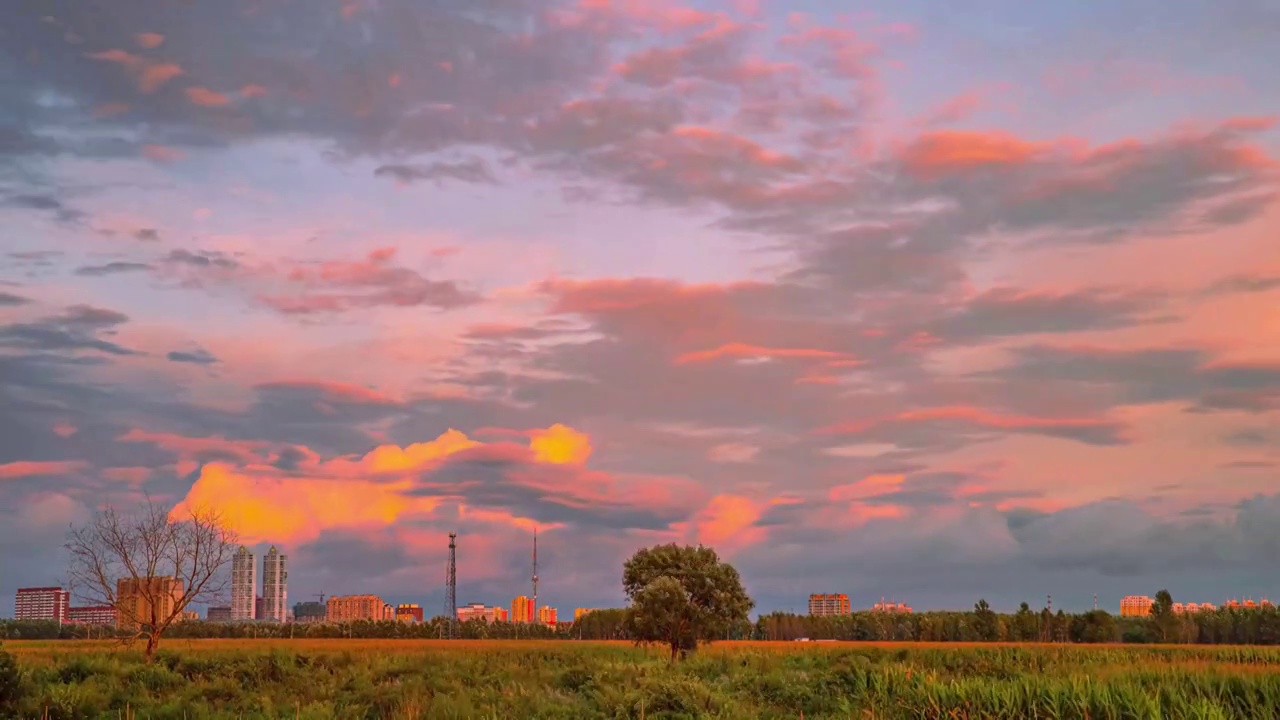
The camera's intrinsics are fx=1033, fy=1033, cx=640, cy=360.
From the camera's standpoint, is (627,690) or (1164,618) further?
(1164,618)

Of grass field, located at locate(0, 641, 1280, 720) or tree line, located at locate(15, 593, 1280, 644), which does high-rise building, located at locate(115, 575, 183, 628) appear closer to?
grass field, located at locate(0, 641, 1280, 720)

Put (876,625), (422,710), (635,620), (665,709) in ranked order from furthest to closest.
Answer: (876,625) → (635,620) → (422,710) → (665,709)

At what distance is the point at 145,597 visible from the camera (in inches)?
2025

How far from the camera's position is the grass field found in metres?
23.8

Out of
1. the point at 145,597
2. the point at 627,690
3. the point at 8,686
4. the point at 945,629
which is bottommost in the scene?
the point at 945,629

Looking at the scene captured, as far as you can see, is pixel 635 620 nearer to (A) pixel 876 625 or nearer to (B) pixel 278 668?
(B) pixel 278 668

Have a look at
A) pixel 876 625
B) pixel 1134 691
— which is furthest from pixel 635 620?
pixel 876 625

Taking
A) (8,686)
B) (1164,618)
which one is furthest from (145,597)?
(1164,618)

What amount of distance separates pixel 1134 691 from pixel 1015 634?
134 meters

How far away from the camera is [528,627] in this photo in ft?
582

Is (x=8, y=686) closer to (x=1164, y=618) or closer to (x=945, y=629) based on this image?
(x=1164, y=618)

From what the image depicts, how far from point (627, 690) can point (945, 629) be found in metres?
138

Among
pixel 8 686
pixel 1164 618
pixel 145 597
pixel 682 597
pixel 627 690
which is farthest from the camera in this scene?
pixel 1164 618

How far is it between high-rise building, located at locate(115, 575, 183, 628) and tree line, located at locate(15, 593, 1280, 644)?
74267 millimetres
